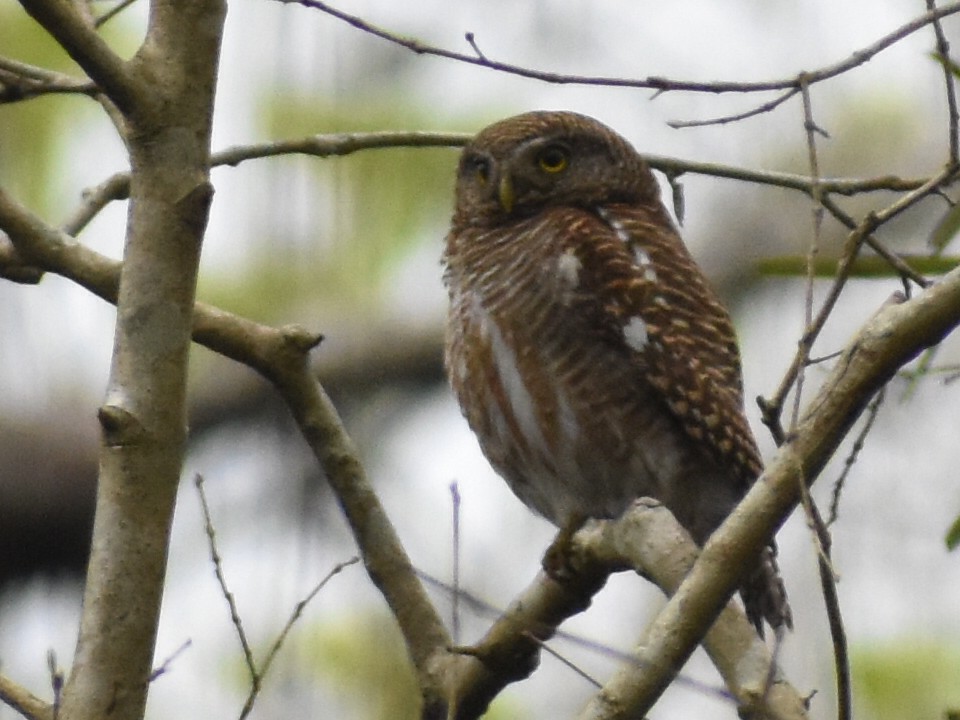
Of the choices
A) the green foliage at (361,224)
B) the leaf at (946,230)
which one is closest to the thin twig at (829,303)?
the leaf at (946,230)

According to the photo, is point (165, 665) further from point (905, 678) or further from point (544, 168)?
point (905, 678)

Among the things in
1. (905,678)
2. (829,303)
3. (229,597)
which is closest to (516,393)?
(229,597)

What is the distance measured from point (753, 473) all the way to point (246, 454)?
14.5 feet

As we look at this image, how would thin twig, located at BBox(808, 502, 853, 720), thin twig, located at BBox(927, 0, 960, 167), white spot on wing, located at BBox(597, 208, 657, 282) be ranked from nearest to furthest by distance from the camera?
thin twig, located at BBox(808, 502, 853, 720)
thin twig, located at BBox(927, 0, 960, 167)
white spot on wing, located at BBox(597, 208, 657, 282)

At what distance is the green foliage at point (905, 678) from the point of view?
680cm

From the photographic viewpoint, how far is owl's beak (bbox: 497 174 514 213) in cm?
516

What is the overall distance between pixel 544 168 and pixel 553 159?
0.21 ft

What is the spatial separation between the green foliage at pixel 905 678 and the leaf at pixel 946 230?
3551 mm

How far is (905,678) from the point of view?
7.08m

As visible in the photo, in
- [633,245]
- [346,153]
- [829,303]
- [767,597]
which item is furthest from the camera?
[633,245]

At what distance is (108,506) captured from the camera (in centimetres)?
259

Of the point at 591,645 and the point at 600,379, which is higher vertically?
the point at 600,379

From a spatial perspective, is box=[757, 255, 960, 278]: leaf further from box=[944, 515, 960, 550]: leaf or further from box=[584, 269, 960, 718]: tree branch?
box=[584, 269, 960, 718]: tree branch

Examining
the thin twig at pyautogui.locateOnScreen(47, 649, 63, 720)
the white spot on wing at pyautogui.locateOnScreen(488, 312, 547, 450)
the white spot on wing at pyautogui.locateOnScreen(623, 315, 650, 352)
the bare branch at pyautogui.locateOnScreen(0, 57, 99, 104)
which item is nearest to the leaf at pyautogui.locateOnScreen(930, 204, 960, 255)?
the white spot on wing at pyautogui.locateOnScreen(623, 315, 650, 352)
